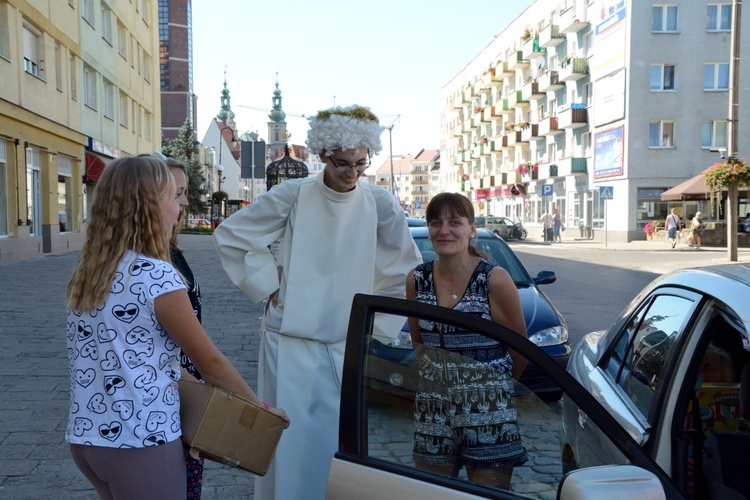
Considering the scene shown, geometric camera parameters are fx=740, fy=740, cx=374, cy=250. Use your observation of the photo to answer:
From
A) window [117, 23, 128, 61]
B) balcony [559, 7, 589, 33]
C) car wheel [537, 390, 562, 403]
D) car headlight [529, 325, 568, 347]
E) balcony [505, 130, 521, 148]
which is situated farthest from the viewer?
balcony [505, 130, 521, 148]

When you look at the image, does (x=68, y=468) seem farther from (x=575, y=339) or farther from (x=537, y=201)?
(x=537, y=201)

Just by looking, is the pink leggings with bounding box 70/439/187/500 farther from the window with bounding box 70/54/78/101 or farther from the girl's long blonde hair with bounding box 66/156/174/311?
the window with bounding box 70/54/78/101

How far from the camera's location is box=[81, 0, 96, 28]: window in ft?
87.6

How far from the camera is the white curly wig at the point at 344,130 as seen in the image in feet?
11.0

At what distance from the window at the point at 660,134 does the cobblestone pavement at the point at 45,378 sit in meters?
→ 30.5

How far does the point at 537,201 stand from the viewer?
56.0m

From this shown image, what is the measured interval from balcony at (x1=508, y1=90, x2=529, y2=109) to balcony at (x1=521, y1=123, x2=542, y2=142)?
2.05 m

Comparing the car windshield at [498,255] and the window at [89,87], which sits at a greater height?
the window at [89,87]

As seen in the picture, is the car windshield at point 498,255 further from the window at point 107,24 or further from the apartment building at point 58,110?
the window at point 107,24

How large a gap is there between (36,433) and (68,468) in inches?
31.4

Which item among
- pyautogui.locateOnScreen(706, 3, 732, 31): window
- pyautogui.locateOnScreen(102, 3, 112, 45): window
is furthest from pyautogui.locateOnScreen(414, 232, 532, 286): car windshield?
pyautogui.locateOnScreen(706, 3, 732, 31): window

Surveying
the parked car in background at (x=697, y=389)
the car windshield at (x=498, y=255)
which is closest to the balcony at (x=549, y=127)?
the car windshield at (x=498, y=255)

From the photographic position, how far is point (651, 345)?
2.78 metres

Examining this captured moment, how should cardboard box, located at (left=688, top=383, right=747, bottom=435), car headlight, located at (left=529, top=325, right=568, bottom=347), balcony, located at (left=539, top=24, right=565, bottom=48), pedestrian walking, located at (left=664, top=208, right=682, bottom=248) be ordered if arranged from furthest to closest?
balcony, located at (left=539, top=24, right=565, bottom=48), pedestrian walking, located at (left=664, top=208, right=682, bottom=248), car headlight, located at (left=529, top=325, right=568, bottom=347), cardboard box, located at (left=688, top=383, right=747, bottom=435)
